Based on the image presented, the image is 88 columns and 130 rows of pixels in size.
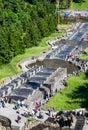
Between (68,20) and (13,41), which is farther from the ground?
(13,41)

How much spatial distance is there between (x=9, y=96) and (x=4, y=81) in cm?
1064

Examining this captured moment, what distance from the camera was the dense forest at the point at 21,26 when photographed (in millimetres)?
105125

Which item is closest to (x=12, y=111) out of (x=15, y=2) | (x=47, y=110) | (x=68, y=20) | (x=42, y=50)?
(x=47, y=110)

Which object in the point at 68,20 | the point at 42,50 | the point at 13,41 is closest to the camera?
the point at 13,41

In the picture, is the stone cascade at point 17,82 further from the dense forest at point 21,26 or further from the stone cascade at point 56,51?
the stone cascade at point 56,51

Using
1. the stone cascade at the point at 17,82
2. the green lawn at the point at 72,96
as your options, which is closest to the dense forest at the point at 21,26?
the stone cascade at the point at 17,82

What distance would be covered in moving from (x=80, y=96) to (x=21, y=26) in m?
53.8

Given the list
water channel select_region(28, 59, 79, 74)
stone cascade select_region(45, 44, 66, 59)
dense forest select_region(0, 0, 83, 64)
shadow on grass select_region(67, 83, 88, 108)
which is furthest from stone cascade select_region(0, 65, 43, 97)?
stone cascade select_region(45, 44, 66, 59)

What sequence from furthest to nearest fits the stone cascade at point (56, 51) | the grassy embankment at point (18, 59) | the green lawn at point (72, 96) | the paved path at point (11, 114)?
the stone cascade at point (56, 51)
the grassy embankment at point (18, 59)
the green lawn at point (72, 96)
the paved path at point (11, 114)

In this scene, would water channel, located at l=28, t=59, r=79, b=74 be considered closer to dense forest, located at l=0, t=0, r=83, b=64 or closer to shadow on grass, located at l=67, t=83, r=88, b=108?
dense forest, located at l=0, t=0, r=83, b=64

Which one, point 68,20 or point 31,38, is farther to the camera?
point 68,20

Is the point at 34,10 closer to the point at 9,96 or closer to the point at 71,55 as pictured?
the point at 71,55

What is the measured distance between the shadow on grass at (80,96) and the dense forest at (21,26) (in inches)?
972

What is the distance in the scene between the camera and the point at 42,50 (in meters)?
117
